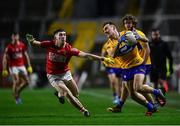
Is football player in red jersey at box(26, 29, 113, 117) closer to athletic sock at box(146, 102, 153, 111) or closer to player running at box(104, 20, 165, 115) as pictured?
player running at box(104, 20, 165, 115)

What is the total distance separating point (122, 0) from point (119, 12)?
0.93 m

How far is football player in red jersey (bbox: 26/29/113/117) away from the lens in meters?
18.8

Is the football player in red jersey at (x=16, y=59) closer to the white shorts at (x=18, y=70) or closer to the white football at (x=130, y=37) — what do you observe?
the white shorts at (x=18, y=70)

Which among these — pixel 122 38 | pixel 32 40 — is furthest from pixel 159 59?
pixel 32 40

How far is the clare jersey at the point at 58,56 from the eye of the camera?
62.6 ft

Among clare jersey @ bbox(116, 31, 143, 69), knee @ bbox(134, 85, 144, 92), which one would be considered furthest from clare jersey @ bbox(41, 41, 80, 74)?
knee @ bbox(134, 85, 144, 92)

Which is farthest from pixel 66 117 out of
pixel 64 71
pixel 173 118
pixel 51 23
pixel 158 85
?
pixel 51 23

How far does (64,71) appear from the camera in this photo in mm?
19703

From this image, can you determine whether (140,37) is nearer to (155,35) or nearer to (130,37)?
(130,37)

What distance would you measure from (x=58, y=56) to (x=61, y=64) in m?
0.31

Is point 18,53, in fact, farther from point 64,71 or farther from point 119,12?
point 119,12

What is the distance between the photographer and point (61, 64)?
19.6 meters

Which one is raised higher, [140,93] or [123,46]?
[123,46]

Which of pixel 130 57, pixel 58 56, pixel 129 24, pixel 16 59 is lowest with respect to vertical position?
pixel 16 59
